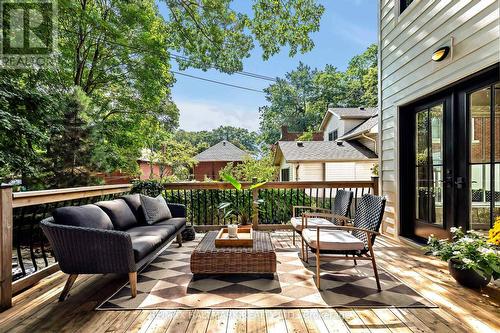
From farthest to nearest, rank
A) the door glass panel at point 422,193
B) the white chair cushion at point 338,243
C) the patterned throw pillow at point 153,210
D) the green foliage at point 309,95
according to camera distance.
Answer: the green foliage at point 309,95, the door glass panel at point 422,193, the patterned throw pillow at point 153,210, the white chair cushion at point 338,243

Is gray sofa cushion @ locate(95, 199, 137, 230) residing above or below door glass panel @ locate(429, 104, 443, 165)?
below

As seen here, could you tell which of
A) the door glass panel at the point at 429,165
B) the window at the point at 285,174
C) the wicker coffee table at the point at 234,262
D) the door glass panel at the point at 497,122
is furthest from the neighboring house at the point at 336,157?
the wicker coffee table at the point at 234,262

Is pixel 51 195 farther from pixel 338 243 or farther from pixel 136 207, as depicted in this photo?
pixel 338 243

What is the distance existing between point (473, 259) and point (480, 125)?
147 cm

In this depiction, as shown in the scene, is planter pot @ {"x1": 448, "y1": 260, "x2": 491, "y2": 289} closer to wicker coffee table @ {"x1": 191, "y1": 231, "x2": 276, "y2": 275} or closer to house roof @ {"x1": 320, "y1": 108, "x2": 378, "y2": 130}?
wicker coffee table @ {"x1": 191, "y1": 231, "x2": 276, "y2": 275}

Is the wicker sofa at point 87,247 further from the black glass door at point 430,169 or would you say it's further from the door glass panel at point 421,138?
the door glass panel at point 421,138

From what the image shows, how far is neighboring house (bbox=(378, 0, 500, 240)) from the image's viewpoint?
3018 millimetres

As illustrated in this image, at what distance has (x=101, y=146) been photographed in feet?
22.9

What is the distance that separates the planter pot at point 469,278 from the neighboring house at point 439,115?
2.28ft

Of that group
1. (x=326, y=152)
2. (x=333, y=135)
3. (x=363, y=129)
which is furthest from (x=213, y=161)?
(x=363, y=129)

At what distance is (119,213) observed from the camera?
139 inches

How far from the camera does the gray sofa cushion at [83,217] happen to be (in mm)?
2621

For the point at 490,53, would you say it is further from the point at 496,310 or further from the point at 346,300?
the point at 346,300

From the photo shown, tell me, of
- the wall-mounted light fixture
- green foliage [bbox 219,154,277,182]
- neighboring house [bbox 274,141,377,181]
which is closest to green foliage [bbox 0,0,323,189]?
the wall-mounted light fixture
